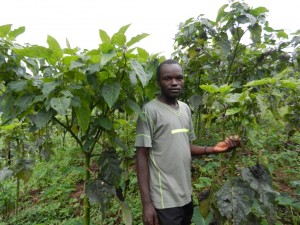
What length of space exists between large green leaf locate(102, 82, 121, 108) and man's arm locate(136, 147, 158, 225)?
1.57ft

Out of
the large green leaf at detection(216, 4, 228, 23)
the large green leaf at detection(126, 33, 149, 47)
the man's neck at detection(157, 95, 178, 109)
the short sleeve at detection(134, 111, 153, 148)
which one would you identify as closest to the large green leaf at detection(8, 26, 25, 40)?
the large green leaf at detection(126, 33, 149, 47)

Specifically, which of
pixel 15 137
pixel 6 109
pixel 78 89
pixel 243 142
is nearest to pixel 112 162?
pixel 78 89

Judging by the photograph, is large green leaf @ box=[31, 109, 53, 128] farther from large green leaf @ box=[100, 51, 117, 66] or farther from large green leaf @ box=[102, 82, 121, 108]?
large green leaf @ box=[100, 51, 117, 66]

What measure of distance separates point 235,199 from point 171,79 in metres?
0.82

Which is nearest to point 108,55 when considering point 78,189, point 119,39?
point 119,39

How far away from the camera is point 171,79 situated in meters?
1.79

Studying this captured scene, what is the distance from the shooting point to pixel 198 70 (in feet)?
10.6

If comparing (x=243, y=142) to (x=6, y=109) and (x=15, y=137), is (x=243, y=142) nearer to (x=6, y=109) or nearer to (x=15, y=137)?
(x=6, y=109)

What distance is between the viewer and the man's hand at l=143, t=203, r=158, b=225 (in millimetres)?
1661

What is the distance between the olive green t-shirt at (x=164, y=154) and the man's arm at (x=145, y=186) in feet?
0.15

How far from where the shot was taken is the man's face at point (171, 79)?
5.87ft

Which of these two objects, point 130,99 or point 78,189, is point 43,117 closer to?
point 130,99

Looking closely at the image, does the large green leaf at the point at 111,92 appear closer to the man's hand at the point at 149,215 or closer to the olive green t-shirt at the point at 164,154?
the olive green t-shirt at the point at 164,154

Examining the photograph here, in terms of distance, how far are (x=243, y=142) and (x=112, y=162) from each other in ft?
2.48
